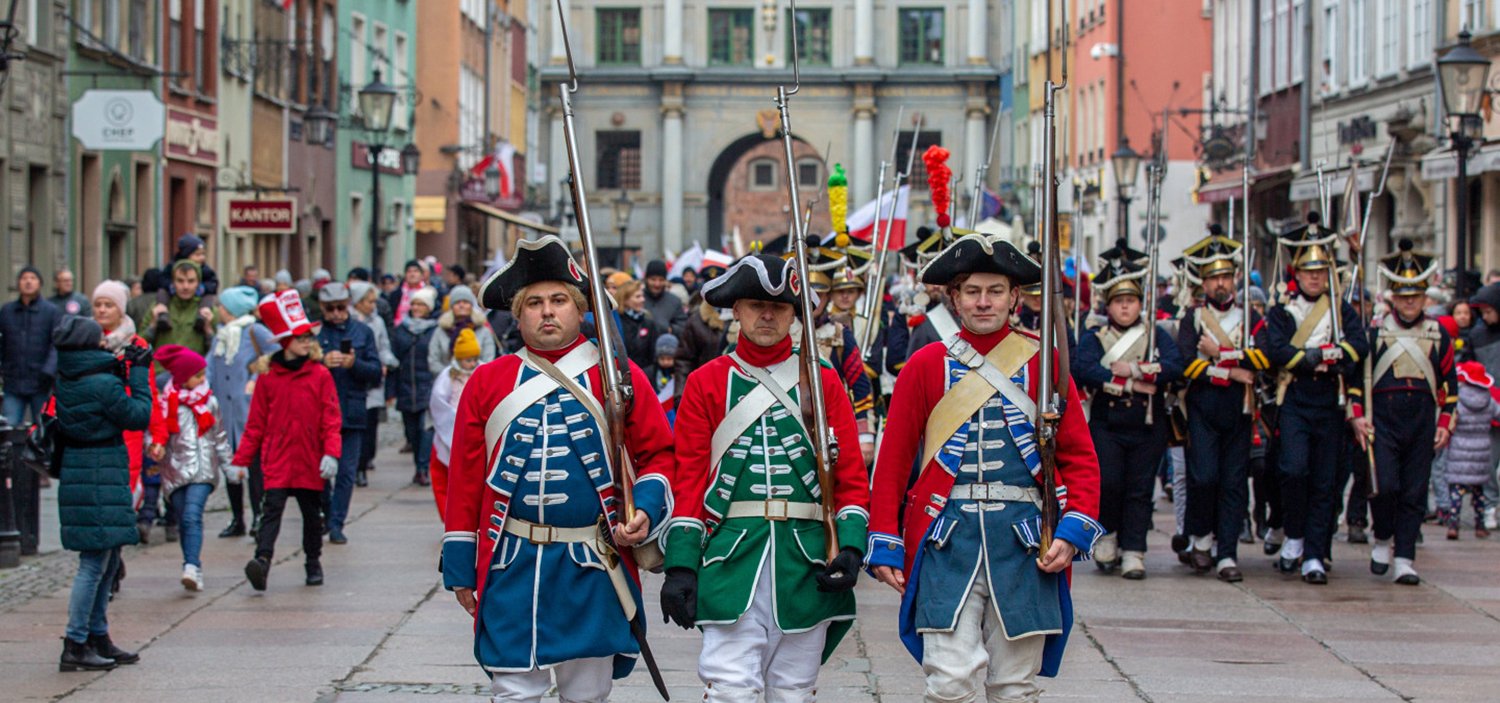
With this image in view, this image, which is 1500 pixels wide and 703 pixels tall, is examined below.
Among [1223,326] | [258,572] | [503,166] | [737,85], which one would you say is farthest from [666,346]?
[737,85]

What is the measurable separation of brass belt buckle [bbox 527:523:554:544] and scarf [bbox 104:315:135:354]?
5777mm

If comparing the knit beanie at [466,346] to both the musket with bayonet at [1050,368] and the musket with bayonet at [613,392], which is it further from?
the musket with bayonet at [1050,368]

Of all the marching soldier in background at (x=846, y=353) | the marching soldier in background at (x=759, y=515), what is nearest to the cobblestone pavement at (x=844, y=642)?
the marching soldier in background at (x=846, y=353)

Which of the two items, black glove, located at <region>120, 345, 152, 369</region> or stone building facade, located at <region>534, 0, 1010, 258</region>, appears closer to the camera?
black glove, located at <region>120, 345, 152, 369</region>

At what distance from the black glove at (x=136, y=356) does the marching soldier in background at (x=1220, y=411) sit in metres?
5.70

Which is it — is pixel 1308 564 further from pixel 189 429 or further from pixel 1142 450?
pixel 189 429

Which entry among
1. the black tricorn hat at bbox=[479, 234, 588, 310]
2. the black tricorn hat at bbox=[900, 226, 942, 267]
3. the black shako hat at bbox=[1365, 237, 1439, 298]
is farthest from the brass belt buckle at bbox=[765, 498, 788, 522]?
the black shako hat at bbox=[1365, 237, 1439, 298]

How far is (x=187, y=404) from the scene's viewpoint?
13.9m

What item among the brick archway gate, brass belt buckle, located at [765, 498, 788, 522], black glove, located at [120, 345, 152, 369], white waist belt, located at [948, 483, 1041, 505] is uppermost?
the brick archway gate

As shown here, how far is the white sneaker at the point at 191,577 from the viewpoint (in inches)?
498

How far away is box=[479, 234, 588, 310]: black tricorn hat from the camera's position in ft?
22.9

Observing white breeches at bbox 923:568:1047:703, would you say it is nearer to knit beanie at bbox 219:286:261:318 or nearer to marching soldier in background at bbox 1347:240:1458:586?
marching soldier in background at bbox 1347:240:1458:586

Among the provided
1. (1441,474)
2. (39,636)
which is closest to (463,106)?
(1441,474)

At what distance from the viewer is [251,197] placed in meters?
34.4
